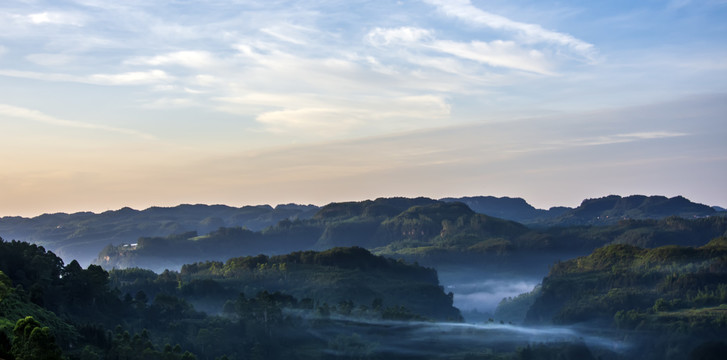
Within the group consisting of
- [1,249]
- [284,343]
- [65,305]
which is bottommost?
[284,343]

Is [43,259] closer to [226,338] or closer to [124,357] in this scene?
[124,357]

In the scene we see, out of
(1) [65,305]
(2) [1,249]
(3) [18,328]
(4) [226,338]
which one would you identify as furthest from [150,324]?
(3) [18,328]

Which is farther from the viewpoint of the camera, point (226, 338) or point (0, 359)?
point (226, 338)

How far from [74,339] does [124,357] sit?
809cm

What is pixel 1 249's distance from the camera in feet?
420

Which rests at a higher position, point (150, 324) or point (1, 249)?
point (1, 249)

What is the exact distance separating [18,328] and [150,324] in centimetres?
11113

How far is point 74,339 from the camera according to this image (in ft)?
352

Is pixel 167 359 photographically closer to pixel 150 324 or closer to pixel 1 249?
pixel 1 249

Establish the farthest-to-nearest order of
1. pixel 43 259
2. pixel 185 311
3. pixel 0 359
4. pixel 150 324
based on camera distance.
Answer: pixel 185 311 → pixel 150 324 → pixel 43 259 → pixel 0 359

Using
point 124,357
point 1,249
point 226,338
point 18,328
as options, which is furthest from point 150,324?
point 18,328

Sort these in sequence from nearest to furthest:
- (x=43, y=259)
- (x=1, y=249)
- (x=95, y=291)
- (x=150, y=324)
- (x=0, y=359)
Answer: (x=0, y=359) < (x=1, y=249) < (x=43, y=259) < (x=95, y=291) < (x=150, y=324)

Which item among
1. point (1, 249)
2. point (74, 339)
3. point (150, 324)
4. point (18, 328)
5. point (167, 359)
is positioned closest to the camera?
point (18, 328)

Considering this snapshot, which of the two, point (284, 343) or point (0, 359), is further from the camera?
point (284, 343)
